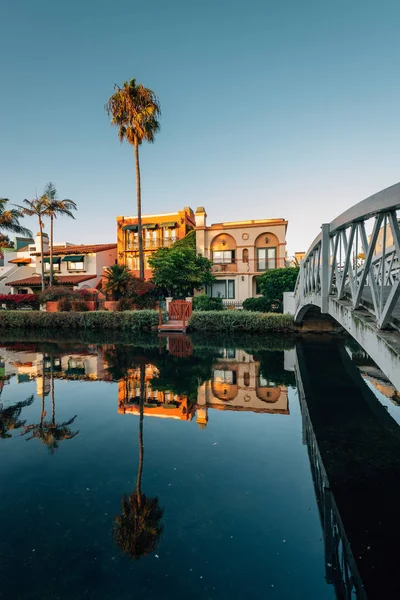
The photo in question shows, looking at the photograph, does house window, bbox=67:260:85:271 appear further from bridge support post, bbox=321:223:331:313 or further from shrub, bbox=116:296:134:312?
bridge support post, bbox=321:223:331:313

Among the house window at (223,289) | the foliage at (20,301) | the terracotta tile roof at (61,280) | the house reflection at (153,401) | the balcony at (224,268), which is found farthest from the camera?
the terracotta tile roof at (61,280)

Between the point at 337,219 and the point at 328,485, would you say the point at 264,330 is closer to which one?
the point at 337,219

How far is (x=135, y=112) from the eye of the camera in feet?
88.2

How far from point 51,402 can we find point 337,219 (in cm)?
843

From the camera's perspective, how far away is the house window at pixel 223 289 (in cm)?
3403

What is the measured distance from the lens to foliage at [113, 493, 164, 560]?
3.40 m

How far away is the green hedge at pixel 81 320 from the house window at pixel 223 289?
11646mm

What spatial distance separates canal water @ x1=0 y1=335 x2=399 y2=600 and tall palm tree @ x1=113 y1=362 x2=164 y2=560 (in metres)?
0.01

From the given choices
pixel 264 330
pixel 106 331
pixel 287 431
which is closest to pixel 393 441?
pixel 287 431

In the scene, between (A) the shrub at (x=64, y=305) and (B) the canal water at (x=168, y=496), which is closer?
(B) the canal water at (x=168, y=496)

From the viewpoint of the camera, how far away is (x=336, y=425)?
6.61 metres

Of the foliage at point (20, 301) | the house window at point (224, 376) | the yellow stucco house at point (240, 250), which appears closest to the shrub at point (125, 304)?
the yellow stucco house at point (240, 250)

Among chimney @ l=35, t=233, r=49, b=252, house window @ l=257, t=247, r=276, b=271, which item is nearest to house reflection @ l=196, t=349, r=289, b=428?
house window @ l=257, t=247, r=276, b=271

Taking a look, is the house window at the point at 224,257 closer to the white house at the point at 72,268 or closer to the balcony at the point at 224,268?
the balcony at the point at 224,268
